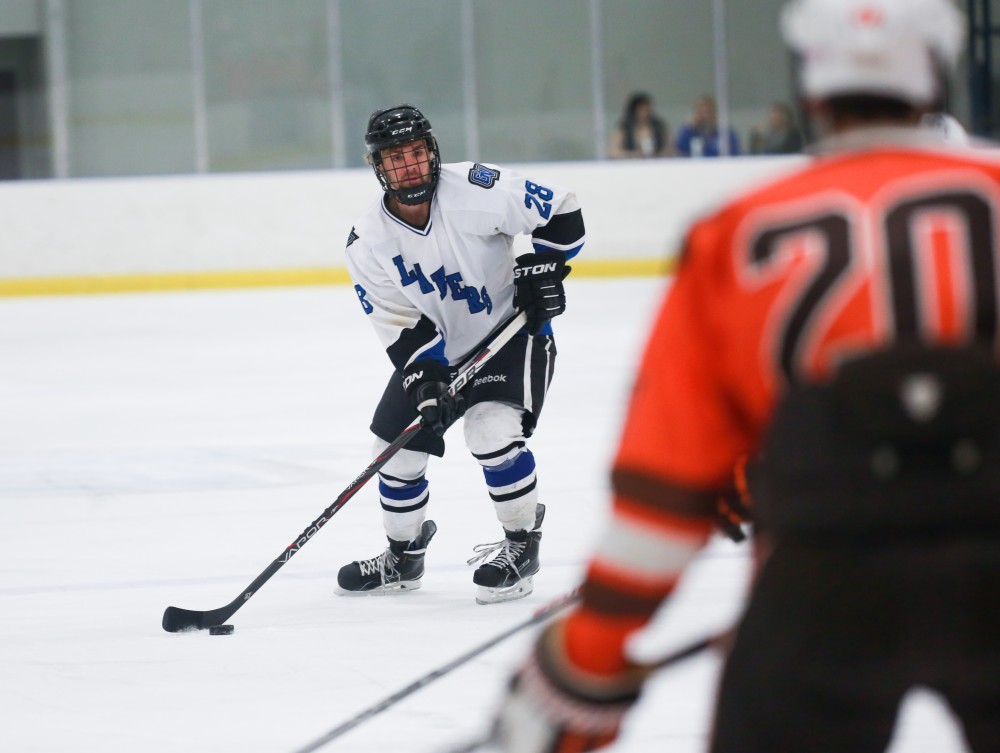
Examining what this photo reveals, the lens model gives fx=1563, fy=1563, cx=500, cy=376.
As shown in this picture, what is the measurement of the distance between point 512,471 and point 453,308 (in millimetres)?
387

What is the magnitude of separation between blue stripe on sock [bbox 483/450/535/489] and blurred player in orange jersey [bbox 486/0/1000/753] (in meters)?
2.08

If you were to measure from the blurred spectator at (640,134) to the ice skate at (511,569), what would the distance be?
23.7 feet

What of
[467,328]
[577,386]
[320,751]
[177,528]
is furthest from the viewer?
[577,386]

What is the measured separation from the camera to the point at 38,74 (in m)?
11.1

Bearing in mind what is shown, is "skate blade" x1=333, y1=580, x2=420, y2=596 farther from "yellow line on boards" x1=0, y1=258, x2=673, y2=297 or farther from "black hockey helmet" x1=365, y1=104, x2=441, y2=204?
"yellow line on boards" x1=0, y1=258, x2=673, y2=297

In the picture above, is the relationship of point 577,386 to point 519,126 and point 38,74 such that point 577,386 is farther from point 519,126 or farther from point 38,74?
point 38,74

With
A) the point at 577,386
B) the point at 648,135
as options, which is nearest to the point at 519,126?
the point at 648,135

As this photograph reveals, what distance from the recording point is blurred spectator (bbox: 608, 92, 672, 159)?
10.2m

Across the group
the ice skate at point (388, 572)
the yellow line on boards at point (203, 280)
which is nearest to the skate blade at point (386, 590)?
the ice skate at point (388, 572)

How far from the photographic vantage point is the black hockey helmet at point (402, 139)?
3.11m

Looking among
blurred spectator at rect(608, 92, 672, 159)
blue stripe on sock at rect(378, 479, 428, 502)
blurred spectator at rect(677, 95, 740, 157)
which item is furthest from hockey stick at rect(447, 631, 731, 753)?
blurred spectator at rect(677, 95, 740, 157)

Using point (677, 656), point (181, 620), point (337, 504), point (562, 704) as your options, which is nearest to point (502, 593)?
point (337, 504)

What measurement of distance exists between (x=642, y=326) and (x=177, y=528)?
399 cm

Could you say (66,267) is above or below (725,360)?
above
